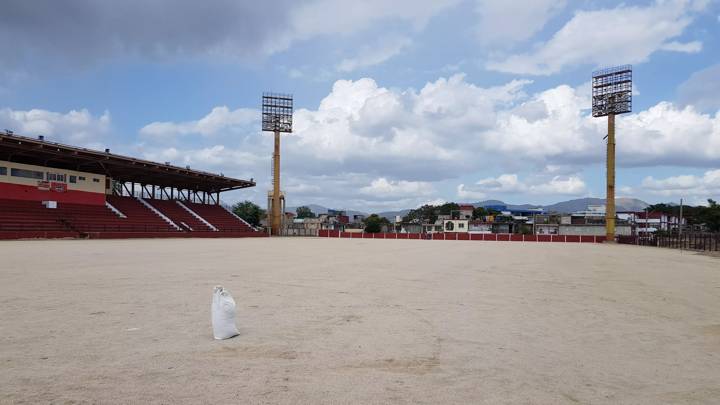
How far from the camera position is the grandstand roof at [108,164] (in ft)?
134

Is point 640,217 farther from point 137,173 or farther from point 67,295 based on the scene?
point 67,295

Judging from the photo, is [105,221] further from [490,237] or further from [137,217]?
[490,237]

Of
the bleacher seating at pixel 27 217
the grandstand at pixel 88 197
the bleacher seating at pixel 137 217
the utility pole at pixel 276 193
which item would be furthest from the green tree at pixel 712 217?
the bleacher seating at pixel 27 217

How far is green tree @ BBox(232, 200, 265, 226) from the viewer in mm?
125750

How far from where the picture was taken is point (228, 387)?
4.89 m

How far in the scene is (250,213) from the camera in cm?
12900

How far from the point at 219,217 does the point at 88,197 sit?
63.3 feet

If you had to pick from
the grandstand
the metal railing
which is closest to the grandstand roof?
the grandstand

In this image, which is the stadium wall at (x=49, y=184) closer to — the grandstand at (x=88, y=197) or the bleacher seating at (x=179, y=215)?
the grandstand at (x=88, y=197)

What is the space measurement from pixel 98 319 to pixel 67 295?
3.18 meters

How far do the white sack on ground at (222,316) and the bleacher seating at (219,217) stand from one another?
57.4 meters

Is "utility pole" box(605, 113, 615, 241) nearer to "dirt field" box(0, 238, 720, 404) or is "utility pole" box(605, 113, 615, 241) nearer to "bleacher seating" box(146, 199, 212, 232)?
"bleacher seating" box(146, 199, 212, 232)

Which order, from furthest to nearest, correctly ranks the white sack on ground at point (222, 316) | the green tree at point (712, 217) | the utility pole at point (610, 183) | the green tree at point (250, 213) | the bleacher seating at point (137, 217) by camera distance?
the green tree at point (250, 213), the green tree at point (712, 217), the utility pole at point (610, 183), the bleacher seating at point (137, 217), the white sack on ground at point (222, 316)

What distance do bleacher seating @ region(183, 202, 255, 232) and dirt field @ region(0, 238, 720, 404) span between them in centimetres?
5126
